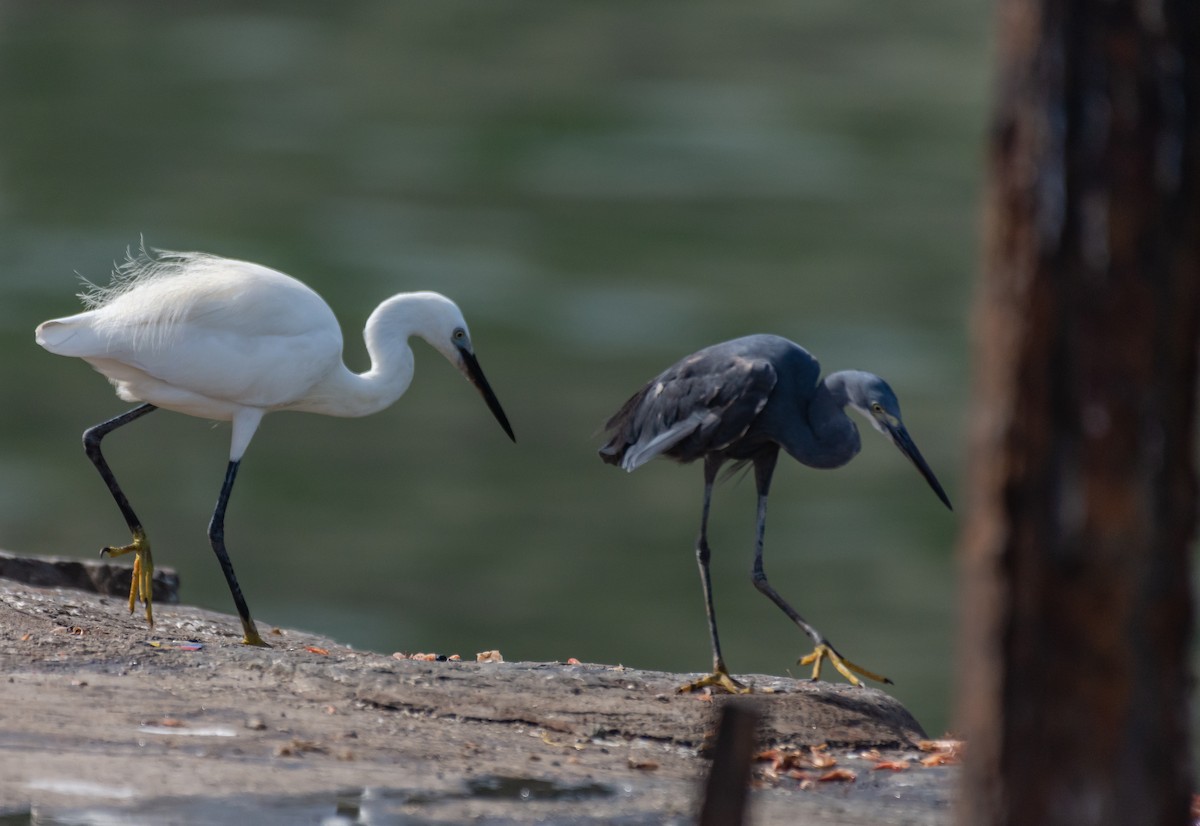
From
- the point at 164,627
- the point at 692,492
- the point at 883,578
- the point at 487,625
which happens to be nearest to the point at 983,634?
the point at 164,627

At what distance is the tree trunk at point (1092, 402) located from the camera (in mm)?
3127

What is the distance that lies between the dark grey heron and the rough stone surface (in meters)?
0.75

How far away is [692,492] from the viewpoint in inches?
1425

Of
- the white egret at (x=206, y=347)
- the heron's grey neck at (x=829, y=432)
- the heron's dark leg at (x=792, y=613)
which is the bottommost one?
the heron's dark leg at (x=792, y=613)

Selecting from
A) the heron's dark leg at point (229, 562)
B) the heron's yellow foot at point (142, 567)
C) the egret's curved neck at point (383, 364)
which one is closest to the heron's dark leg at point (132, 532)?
Result: the heron's yellow foot at point (142, 567)

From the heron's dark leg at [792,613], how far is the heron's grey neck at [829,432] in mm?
200

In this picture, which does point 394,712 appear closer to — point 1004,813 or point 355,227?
point 1004,813

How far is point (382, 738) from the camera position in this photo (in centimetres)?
536

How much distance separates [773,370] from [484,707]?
6.08ft

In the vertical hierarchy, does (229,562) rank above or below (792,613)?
above

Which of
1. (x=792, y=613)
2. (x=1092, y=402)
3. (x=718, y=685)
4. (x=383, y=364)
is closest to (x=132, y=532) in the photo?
(x=383, y=364)

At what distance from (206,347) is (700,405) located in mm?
2132

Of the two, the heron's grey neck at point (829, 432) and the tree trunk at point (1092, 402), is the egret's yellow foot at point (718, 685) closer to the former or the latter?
the heron's grey neck at point (829, 432)

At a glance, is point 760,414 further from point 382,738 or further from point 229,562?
point 229,562
